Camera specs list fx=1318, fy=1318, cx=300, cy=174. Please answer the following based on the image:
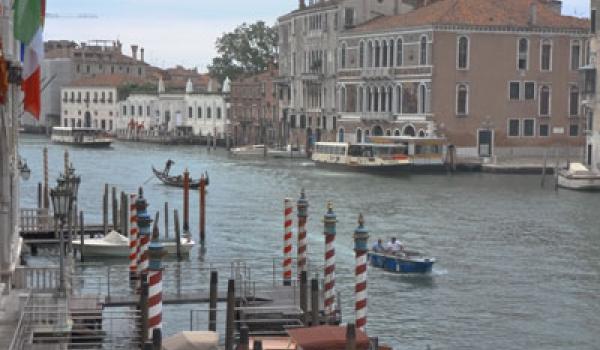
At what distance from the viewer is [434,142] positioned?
141 ft

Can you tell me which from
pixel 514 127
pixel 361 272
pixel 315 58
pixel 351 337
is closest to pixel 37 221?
pixel 361 272

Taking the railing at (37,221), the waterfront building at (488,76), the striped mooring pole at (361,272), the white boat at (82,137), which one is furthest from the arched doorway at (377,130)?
the striped mooring pole at (361,272)

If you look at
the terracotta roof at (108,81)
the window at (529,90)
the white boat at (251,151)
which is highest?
the terracotta roof at (108,81)

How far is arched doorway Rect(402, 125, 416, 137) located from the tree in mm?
28749

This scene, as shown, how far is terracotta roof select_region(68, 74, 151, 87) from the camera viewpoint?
81.8 m

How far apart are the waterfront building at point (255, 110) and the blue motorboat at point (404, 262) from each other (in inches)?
1632

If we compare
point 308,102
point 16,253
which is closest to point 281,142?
point 308,102

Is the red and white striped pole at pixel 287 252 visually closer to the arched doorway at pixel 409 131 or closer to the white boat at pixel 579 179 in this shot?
the white boat at pixel 579 179

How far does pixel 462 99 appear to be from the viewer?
45.4 m

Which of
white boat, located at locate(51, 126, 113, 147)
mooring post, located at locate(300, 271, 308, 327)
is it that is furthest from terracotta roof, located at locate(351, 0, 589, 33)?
mooring post, located at locate(300, 271, 308, 327)

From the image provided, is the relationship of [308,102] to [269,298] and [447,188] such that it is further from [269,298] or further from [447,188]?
[269,298]

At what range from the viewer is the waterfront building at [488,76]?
148 ft

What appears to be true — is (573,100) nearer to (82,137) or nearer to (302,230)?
(82,137)

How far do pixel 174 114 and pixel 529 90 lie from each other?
1299 inches
